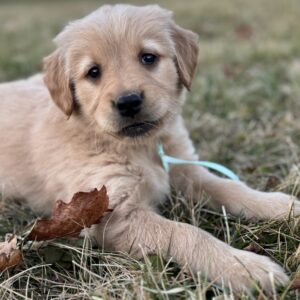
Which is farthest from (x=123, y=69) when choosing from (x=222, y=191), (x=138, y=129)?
(x=222, y=191)

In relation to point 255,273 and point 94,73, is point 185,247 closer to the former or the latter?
point 255,273

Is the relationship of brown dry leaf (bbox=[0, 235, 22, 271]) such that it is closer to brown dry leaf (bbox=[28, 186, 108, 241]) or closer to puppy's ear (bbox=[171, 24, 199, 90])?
brown dry leaf (bbox=[28, 186, 108, 241])

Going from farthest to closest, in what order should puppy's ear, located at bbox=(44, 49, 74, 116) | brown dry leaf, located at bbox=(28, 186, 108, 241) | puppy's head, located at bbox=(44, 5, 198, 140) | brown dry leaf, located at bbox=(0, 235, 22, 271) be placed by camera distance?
puppy's ear, located at bbox=(44, 49, 74, 116), puppy's head, located at bbox=(44, 5, 198, 140), brown dry leaf, located at bbox=(28, 186, 108, 241), brown dry leaf, located at bbox=(0, 235, 22, 271)

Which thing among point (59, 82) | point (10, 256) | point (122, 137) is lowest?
point (10, 256)

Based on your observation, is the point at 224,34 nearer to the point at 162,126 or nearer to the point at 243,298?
the point at 162,126

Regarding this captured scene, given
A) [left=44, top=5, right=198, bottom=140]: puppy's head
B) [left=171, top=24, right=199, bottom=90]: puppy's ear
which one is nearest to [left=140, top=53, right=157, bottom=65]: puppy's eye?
[left=44, top=5, right=198, bottom=140]: puppy's head

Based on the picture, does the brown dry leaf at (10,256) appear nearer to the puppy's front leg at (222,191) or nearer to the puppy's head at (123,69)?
the puppy's head at (123,69)

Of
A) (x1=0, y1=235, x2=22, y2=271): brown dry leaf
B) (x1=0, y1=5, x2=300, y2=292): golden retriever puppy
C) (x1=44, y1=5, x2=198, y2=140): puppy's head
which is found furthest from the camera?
(x1=44, y1=5, x2=198, y2=140): puppy's head
